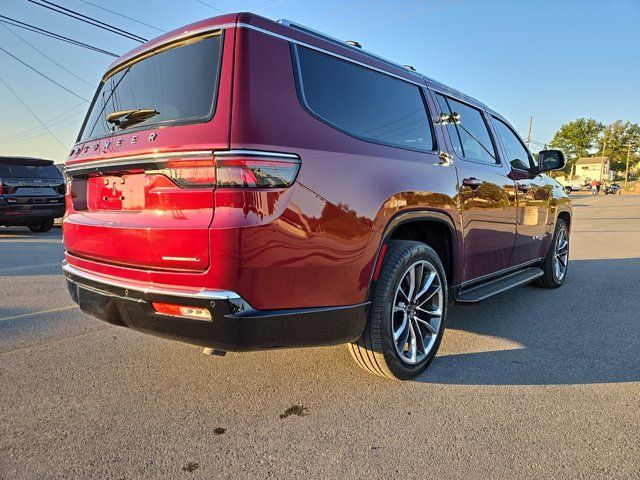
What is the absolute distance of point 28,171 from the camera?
10359 millimetres

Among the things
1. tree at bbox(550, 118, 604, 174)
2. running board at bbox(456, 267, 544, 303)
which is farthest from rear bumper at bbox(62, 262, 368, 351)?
tree at bbox(550, 118, 604, 174)

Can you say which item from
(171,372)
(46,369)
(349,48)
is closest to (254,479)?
(171,372)

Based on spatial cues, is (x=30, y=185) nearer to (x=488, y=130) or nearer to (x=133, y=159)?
(x=133, y=159)

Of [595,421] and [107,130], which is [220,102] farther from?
[595,421]

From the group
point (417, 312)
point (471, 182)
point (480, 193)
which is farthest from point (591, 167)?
point (417, 312)

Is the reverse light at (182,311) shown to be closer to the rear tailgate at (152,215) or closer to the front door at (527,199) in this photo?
the rear tailgate at (152,215)

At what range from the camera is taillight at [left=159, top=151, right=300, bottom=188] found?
1954 mm

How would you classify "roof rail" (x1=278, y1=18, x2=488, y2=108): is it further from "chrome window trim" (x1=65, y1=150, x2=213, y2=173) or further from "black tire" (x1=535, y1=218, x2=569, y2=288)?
"black tire" (x1=535, y1=218, x2=569, y2=288)

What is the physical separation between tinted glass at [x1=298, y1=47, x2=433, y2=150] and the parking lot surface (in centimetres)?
151

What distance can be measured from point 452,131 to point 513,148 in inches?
59.6

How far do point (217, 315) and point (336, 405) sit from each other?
941 millimetres

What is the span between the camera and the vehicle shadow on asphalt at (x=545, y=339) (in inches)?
114

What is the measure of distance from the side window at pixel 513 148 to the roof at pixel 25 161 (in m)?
10.2

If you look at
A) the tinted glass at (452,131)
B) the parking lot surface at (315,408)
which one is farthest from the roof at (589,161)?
the parking lot surface at (315,408)
